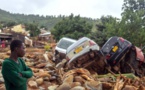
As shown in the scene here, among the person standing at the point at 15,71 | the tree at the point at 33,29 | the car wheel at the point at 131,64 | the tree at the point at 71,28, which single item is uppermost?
the person standing at the point at 15,71

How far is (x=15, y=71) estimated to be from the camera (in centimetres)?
334

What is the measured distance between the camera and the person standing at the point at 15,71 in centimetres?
330

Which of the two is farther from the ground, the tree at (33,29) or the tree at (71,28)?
the tree at (71,28)

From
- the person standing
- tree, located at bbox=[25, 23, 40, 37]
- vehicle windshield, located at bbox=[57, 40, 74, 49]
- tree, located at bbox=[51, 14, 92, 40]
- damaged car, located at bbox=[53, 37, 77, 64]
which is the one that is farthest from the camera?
tree, located at bbox=[25, 23, 40, 37]

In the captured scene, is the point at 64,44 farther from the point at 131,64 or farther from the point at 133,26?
the point at 133,26

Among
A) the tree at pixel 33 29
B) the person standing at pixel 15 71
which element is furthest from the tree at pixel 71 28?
the person standing at pixel 15 71

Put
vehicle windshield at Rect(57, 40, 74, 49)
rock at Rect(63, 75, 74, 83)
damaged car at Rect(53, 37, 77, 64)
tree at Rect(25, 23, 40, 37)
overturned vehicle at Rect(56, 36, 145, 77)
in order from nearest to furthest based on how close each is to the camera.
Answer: rock at Rect(63, 75, 74, 83), overturned vehicle at Rect(56, 36, 145, 77), damaged car at Rect(53, 37, 77, 64), vehicle windshield at Rect(57, 40, 74, 49), tree at Rect(25, 23, 40, 37)

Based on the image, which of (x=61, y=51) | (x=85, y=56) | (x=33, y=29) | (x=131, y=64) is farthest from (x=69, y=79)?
(x=33, y=29)

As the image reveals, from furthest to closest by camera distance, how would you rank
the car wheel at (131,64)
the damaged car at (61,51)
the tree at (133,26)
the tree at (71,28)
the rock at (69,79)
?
the tree at (71,28)
the tree at (133,26)
the damaged car at (61,51)
the car wheel at (131,64)
the rock at (69,79)

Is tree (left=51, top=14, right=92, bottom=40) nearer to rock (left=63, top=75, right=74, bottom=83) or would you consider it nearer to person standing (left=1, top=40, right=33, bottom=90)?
rock (left=63, top=75, right=74, bottom=83)

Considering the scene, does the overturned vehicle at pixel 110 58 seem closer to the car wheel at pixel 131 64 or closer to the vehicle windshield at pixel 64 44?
the car wheel at pixel 131 64

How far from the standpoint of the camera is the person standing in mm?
3297

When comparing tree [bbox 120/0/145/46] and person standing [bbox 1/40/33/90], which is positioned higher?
person standing [bbox 1/40/33/90]

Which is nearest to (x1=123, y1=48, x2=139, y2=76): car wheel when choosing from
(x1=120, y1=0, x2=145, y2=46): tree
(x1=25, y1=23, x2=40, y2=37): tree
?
(x1=120, y1=0, x2=145, y2=46): tree
